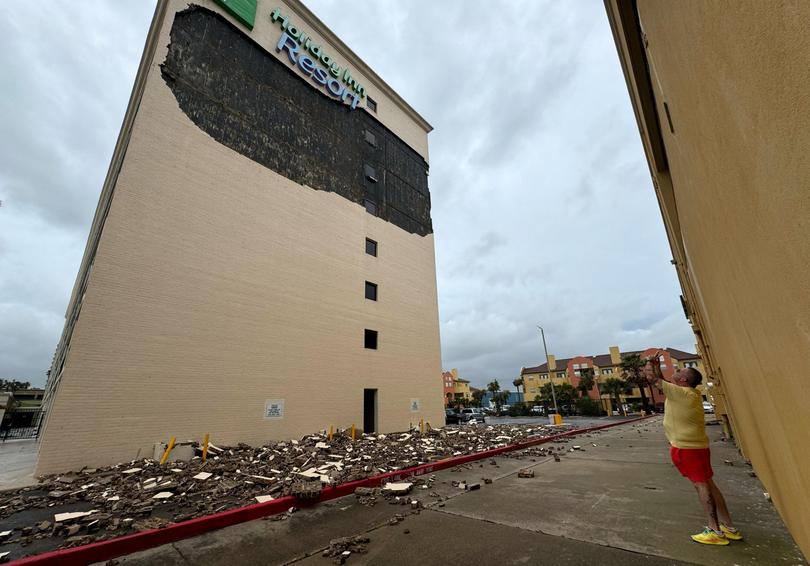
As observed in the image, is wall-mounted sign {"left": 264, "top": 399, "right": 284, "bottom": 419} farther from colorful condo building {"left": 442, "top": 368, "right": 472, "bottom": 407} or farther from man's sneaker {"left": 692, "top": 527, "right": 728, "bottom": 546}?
colorful condo building {"left": 442, "top": 368, "right": 472, "bottom": 407}

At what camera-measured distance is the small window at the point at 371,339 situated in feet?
61.5

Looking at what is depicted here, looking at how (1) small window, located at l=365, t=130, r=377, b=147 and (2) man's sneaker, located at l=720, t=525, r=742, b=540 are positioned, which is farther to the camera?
(1) small window, located at l=365, t=130, r=377, b=147

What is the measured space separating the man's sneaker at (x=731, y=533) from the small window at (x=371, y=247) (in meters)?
18.0

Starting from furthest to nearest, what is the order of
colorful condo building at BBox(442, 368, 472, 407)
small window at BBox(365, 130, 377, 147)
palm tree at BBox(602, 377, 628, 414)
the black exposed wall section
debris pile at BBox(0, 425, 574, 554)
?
colorful condo building at BBox(442, 368, 472, 407) → palm tree at BBox(602, 377, 628, 414) → small window at BBox(365, 130, 377, 147) → the black exposed wall section → debris pile at BBox(0, 425, 574, 554)

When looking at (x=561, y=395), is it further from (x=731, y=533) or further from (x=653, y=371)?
(x=653, y=371)

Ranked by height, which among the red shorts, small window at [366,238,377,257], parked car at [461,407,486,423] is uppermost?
small window at [366,238,377,257]

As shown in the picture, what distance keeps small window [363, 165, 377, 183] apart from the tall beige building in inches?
3.4

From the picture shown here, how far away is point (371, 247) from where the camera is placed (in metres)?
20.8

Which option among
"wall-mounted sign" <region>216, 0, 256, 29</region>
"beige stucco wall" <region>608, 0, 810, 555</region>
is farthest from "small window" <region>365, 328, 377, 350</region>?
"beige stucco wall" <region>608, 0, 810, 555</region>

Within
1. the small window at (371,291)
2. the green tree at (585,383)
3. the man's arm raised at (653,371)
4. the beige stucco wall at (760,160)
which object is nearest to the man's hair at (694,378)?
the man's arm raised at (653,371)

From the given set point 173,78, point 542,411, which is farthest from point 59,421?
point 542,411

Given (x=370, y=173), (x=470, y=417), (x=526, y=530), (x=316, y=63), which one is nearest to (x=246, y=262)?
(x=370, y=173)

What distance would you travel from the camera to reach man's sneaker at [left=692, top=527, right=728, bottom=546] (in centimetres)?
397

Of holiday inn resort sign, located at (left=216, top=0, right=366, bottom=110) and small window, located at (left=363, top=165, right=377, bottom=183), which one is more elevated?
holiday inn resort sign, located at (left=216, top=0, right=366, bottom=110)
